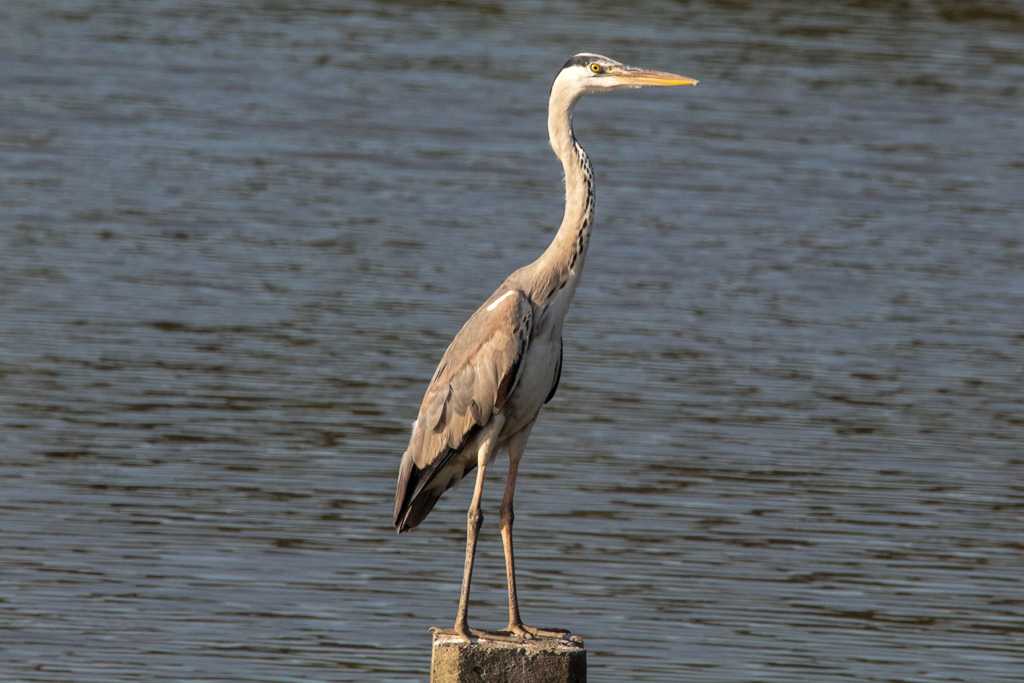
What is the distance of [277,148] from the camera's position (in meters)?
22.6

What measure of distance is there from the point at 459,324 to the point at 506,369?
7762 mm

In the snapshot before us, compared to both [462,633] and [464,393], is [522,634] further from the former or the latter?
[464,393]

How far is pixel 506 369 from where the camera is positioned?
8.77m

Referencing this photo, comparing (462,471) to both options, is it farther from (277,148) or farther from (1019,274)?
(277,148)

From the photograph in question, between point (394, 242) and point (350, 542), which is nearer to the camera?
point (350, 542)

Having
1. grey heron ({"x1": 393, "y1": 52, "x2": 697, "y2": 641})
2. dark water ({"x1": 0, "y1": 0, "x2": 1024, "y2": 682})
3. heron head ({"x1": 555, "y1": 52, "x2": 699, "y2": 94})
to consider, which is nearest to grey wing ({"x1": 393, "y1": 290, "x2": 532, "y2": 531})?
grey heron ({"x1": 393, "y1": 52, "x2": 697, "y2": 641})

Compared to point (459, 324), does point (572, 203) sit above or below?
above

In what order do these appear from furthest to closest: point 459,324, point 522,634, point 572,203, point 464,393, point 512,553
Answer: point 459,324 → point 572,203 → point 464,393 → point 512,553 → point 522,634

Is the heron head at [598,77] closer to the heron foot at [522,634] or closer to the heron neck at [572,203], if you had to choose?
the heron neck at [572,203]

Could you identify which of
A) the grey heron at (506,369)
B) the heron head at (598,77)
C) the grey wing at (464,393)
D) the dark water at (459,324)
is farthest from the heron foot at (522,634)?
the heron head at (598,77)

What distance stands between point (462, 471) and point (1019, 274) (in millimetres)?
11169

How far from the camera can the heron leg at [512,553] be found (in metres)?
8.36

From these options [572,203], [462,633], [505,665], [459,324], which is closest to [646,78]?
[572,203]

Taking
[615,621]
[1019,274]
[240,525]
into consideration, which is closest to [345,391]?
[240,525]
